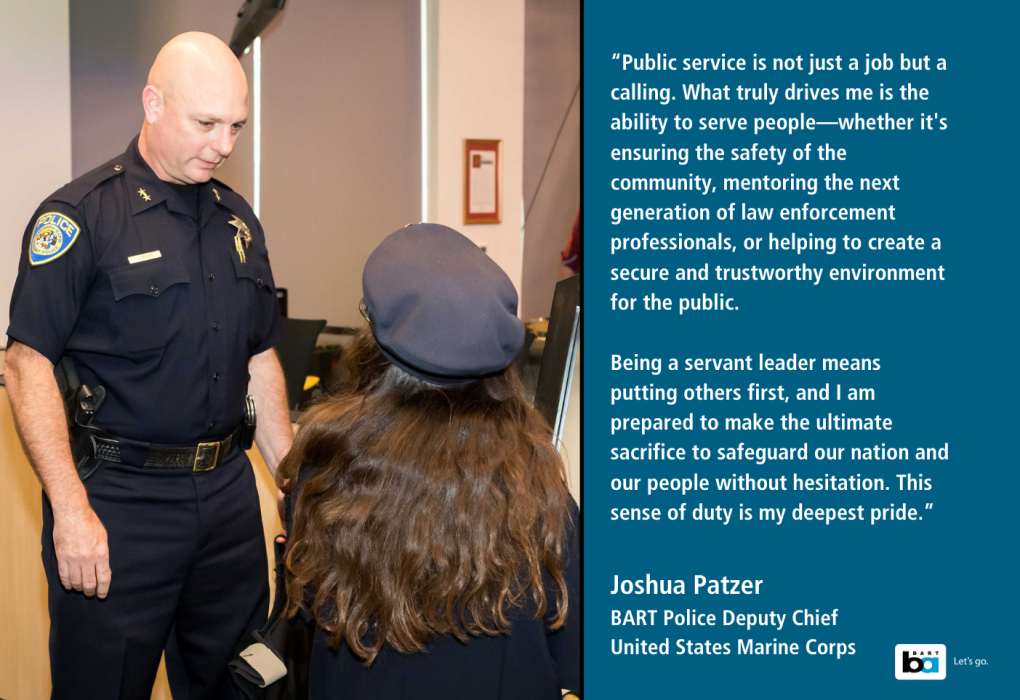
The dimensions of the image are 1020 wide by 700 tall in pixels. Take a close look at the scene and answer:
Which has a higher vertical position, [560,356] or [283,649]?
[560,356]

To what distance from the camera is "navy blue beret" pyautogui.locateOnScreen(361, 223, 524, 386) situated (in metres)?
0.92

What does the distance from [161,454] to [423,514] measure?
0.79m

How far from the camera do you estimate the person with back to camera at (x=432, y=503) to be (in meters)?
0.93

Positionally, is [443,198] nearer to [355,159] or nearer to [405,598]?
[355,159]

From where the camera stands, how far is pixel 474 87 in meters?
4.71

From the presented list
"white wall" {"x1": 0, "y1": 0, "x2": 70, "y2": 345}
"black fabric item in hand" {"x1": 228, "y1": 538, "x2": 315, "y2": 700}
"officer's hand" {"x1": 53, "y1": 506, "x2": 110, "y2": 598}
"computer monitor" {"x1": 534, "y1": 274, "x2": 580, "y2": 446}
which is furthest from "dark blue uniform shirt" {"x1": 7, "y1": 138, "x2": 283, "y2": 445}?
"white wall" {"x1": 0, "y1": 0, "x2": 70, "y2": 345}

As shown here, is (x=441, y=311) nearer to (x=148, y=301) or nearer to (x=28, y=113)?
(x=148, y=301)

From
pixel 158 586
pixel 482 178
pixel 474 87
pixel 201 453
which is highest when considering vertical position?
pixel 474 87

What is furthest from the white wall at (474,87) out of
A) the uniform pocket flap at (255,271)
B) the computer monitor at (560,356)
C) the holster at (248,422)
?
the computer monitor at (560,356)

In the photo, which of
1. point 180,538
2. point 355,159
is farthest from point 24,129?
point 180,538

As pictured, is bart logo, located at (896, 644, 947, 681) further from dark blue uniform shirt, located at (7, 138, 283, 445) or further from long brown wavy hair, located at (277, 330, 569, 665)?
dark blue uniform shirt, located at (7, 138, 283, 445)

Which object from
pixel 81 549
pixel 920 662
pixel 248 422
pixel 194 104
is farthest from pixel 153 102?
pixel 920 662

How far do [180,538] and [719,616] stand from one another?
92 cm

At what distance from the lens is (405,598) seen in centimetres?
94
